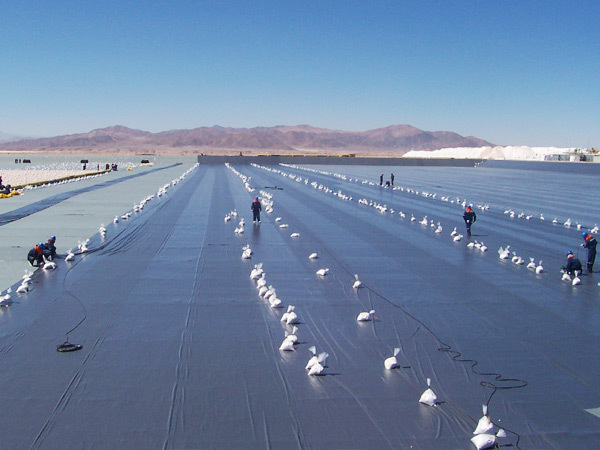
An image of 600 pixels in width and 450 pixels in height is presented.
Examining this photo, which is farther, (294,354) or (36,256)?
(36,256)

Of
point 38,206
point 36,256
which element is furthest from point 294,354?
point 38,206

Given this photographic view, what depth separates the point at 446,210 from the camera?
33688mm

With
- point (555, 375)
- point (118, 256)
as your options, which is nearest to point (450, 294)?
point (555, 375)

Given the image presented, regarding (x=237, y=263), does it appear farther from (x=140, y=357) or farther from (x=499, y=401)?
(x=499, y=401)

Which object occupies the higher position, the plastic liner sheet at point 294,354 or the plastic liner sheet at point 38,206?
the plastic liner sheet at point 294,354

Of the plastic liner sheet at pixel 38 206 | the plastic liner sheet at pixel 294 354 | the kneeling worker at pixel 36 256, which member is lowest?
the plastic liner sheet at pixel 38 206

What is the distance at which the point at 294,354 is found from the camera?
31.8 feet

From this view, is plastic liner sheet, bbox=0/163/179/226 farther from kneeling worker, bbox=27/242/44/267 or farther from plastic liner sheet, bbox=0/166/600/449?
plastic liner sheet, bbox=0/166/600/449

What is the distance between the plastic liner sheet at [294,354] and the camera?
282 inches

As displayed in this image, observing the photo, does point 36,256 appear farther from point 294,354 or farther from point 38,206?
point 38,206

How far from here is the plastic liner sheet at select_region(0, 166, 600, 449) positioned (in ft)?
23.5

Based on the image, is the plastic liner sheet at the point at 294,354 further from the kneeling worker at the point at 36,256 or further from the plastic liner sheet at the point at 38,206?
the plastic liner sheet at the point at 38,206

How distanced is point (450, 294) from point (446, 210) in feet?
67.2

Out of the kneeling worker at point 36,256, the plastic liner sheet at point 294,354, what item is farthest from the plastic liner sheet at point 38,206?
the plastic liner sheet at point 294,354
